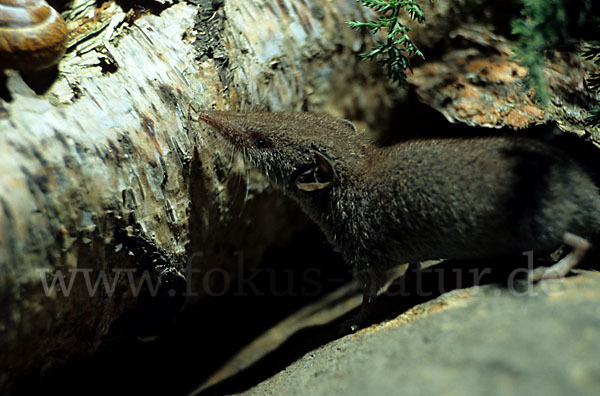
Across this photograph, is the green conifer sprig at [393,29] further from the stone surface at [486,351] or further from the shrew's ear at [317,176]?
the stone surface at [486,351]

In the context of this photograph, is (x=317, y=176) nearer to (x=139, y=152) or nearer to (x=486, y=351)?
(x=139, y=152)

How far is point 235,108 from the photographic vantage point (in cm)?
396

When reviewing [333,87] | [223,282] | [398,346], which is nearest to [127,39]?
[333,87]

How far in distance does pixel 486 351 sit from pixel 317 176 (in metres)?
1.99

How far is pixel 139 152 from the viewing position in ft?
10.5

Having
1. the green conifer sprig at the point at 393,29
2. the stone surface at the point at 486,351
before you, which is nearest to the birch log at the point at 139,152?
the green conifer sprig at the point at 393,29

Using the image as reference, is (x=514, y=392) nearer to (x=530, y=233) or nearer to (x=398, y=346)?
(x=398, y=346)

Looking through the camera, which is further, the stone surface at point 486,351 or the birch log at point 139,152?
the birch log at point 139,152

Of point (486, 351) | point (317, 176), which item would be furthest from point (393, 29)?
point (486, 351)

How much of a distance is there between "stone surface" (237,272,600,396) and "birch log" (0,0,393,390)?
146cm

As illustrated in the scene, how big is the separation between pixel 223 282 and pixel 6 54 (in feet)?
8.83

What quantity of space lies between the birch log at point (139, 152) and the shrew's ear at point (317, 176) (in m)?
0.68

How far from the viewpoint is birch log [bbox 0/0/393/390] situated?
270cm

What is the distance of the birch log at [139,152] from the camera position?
8.85 feet
